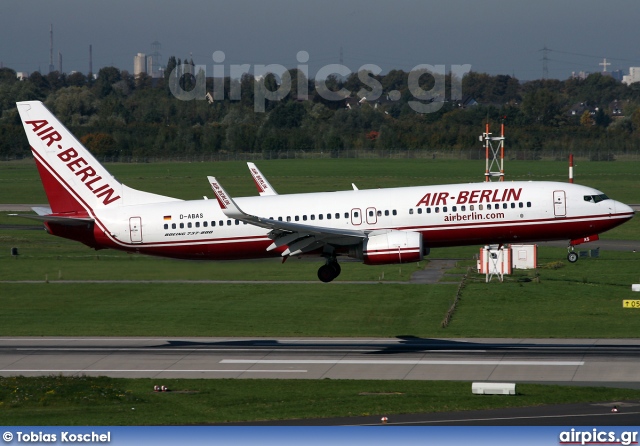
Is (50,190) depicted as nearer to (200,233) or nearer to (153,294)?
(200,233)

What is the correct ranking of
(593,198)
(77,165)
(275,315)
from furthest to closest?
(275,315)
(77,165)
(593,198)

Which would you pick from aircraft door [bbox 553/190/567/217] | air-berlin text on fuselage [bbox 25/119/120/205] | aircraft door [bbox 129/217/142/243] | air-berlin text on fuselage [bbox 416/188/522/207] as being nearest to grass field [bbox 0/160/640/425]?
aircraft door [bbox 129/217/142/243]

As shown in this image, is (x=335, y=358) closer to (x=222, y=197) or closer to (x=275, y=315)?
(x=222, y=197)

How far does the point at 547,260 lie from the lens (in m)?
110

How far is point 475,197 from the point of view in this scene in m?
61.0

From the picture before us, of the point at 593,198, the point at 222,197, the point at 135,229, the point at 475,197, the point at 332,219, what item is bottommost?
the point at 135,229

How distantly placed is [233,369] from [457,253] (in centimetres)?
6169

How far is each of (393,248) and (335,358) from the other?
8.82 m

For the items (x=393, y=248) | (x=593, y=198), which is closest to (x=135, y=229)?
(x=393, y=248)

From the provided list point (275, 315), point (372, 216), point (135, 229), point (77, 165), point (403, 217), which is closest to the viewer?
point (403, 217)

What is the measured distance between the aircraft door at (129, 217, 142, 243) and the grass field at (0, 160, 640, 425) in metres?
4.49

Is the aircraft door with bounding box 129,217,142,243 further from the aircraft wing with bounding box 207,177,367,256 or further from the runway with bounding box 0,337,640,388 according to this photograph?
the runway with bounding box 0,337,640,388

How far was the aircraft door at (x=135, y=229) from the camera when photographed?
209 feet

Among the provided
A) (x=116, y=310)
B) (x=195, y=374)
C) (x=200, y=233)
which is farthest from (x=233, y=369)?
(x=116, y=310)
